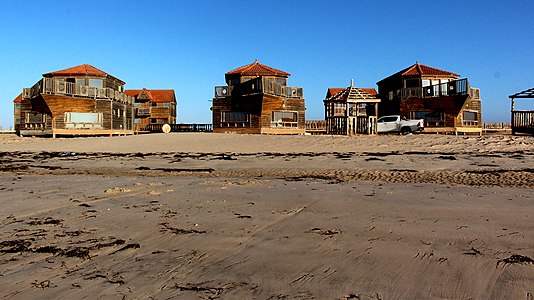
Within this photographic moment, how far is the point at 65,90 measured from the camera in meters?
31.6

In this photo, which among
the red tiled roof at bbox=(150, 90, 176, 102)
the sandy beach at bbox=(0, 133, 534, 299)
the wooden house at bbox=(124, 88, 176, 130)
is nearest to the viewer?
the sandy beach at bbox=(0, 133, 534, 299)

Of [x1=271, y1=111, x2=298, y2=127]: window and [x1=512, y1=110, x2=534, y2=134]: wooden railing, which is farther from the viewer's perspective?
[x1=271, y1=111, x2=298, y2=127]: window

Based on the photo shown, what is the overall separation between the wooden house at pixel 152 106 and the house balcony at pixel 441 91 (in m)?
38.1

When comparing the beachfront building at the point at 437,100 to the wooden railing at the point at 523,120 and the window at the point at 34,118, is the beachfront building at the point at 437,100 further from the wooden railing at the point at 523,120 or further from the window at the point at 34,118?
the window at the point at 34,118

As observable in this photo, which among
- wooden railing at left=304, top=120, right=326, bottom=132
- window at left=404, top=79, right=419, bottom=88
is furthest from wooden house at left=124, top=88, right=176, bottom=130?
window at left=404, top=79, right=419, bottom=88

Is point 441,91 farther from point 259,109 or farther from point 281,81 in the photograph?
point 259,109

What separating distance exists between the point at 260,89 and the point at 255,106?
226cm

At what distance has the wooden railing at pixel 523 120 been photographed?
96.0 ft

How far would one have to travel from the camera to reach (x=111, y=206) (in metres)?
5.85

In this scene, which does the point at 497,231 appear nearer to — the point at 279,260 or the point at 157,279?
the point at 279,260

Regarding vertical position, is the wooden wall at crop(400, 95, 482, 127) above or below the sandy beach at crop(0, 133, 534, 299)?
above

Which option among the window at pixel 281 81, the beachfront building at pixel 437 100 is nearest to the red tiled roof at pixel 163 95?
the window at pixel 281 81

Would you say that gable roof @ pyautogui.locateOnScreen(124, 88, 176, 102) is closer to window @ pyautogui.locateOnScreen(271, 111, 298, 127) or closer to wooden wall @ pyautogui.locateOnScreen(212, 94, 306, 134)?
wooden wall @ pyautogui.locateOnScreen(212, 94, 306, 134)

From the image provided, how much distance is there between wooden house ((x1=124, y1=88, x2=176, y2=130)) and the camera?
58594 millimetres
